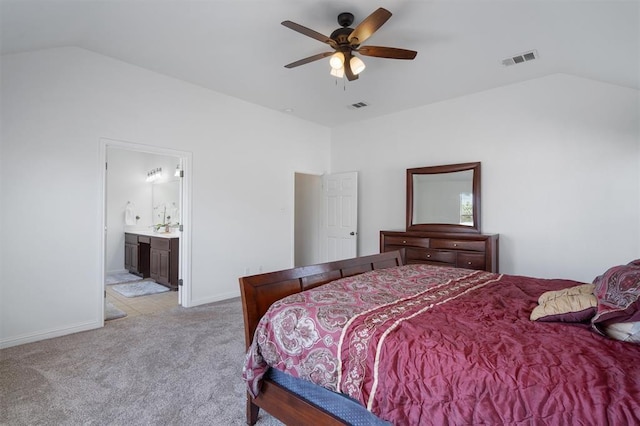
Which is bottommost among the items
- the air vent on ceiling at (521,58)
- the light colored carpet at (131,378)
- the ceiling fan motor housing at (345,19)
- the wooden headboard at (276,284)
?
the light colored carpet at (131,378)

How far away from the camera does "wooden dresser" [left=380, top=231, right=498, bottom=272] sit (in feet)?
12.3

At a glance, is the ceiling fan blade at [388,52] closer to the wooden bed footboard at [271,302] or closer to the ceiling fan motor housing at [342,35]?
the ceiling fan motor housing at [342,35]

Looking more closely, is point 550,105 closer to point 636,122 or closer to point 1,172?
point 636,122

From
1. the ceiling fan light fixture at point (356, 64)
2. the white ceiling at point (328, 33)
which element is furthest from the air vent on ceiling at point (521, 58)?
the ceiling fan light fixture at point (356, 64)

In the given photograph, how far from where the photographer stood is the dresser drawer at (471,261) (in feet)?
12.4

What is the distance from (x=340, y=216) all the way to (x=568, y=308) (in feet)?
14.1

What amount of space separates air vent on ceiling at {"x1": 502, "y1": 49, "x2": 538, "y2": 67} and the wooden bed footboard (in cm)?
289

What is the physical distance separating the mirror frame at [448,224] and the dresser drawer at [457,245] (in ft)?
1.33

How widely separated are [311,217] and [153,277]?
3.04m

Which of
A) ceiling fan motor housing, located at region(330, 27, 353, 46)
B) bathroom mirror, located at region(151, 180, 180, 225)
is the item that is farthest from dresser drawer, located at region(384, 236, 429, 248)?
bathroom mirror, located at region(151, 180, 180, 225)

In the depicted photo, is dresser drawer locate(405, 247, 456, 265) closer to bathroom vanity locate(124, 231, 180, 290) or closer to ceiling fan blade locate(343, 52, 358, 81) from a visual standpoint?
ceiling fan blade locate(343, 52, 358, 81)

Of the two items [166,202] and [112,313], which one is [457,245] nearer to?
[112,313]

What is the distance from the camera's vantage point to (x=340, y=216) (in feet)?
18.5

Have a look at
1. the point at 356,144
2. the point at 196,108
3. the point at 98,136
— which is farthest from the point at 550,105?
the point at 98,136
